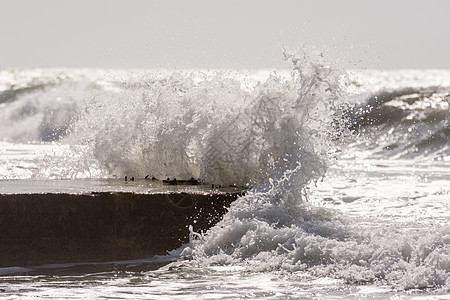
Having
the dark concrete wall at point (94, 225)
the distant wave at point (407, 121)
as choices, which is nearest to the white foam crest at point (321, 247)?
the dark concrete wall at point (94, 225)

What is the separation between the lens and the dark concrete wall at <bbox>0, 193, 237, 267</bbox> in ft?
18.2

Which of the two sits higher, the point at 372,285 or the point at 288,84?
the point at 288,84

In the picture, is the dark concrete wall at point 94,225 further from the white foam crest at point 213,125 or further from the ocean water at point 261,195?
the white foam crest at point 213,125

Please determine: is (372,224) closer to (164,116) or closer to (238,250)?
(238,250)

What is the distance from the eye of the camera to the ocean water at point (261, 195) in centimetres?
472

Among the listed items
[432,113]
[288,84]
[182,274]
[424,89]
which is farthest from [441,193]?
[424,89]

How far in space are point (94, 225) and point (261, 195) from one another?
1.18 metres

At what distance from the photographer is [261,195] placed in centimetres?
616

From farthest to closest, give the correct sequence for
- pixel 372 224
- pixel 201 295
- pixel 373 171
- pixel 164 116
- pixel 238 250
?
1. pixel 373 171
2. pixel 164 116
3. pixel 372 224
4. pixel 238 250
5. pixel 201 295

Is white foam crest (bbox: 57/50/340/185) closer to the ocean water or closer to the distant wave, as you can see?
the ocean water

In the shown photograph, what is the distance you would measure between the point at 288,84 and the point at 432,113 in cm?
1342

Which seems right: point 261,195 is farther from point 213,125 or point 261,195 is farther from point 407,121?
point 407,121

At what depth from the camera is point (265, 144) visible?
6.85 metres

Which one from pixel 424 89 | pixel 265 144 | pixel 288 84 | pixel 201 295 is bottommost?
pixel 201 295
